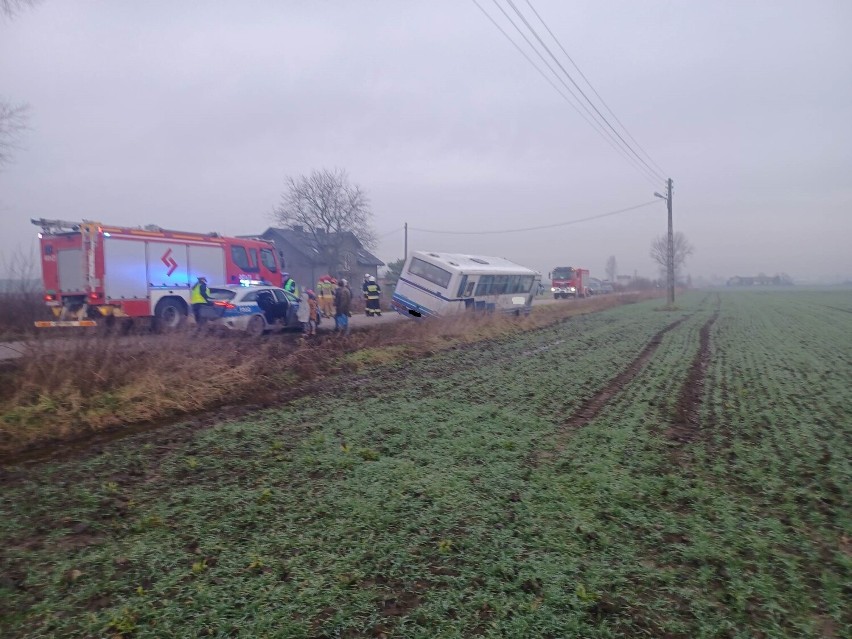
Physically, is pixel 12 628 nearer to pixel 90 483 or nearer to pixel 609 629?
pixel 90 483

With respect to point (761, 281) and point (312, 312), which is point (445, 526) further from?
point (761, 281)

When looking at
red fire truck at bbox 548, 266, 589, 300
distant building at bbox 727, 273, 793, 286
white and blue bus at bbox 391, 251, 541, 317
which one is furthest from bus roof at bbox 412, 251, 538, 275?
distant building at bbox 727, 273, 793, 286

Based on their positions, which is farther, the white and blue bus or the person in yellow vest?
the white and blue bus

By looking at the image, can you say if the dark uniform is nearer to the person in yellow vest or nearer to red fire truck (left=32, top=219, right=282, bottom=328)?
red fire truck (left=32, top=219, right=282, bottom=328)

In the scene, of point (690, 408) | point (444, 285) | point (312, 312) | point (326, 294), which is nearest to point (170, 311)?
point (312, 312)

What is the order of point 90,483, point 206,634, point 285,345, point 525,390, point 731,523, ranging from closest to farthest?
point 206,634, point 731,523, point 90,483, point 525,390, point 285,345

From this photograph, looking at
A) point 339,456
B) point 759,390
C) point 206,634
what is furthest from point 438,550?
point 759,390

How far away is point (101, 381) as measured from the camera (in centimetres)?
860

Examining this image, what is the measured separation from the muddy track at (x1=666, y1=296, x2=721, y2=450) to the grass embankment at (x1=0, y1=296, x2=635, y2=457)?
19.3 feet

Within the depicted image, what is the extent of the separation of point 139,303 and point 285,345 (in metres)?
6.27

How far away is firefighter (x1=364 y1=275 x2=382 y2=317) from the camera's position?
22.6 meters

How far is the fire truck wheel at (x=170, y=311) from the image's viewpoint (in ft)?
59.2

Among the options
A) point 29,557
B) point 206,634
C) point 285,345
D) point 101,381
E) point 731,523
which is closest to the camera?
point 206,634

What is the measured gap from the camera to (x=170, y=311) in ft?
61.0
